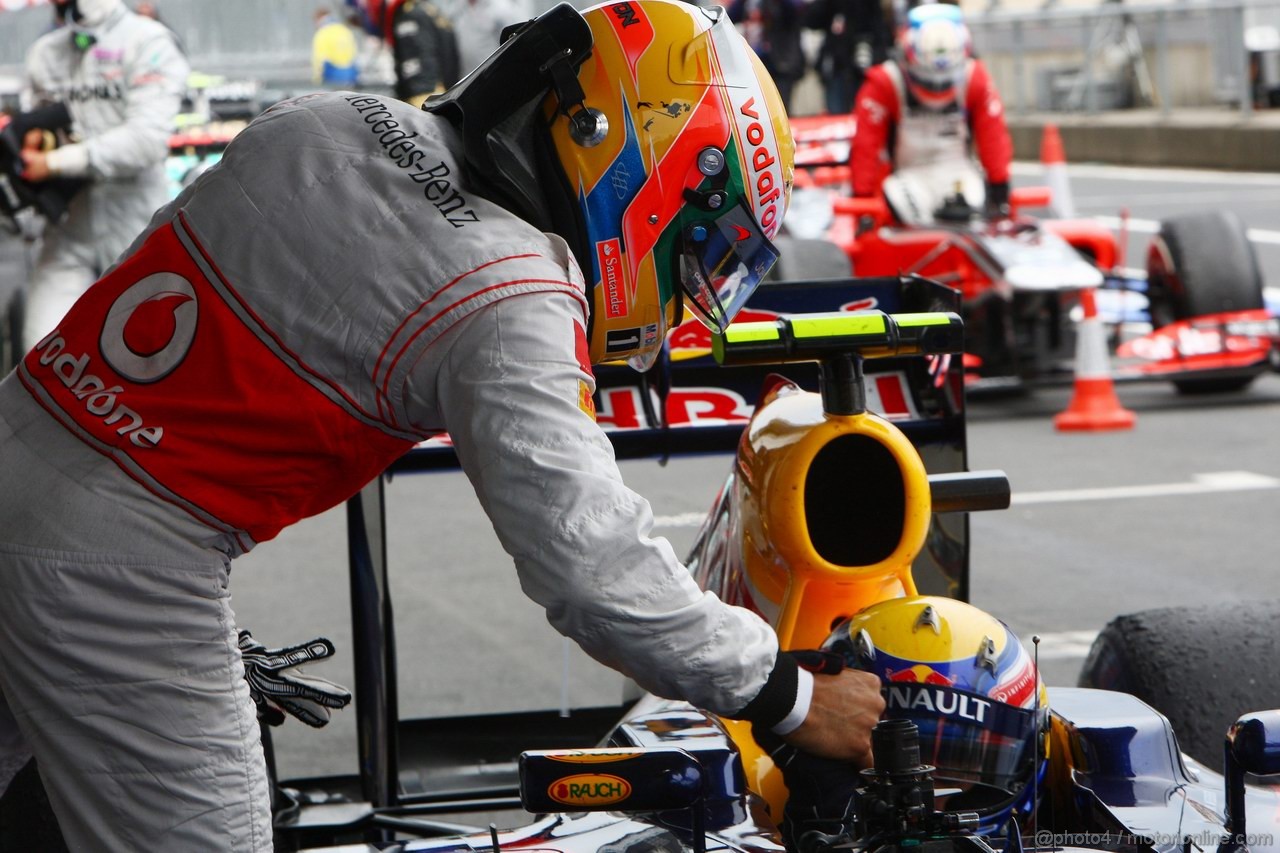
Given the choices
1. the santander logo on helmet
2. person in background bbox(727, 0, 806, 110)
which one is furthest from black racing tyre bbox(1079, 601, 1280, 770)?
person in background bbox(727, 0, 806, 110)

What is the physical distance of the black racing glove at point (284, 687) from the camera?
282cm

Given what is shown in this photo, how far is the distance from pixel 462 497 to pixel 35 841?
183 inches

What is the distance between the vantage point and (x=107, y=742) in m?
2.34

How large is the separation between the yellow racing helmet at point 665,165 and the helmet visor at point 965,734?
59cm

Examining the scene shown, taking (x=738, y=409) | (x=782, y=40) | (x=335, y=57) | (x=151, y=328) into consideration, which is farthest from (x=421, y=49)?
(x=151, y=328)

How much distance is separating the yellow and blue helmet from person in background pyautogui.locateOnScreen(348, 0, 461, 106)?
9557 mm

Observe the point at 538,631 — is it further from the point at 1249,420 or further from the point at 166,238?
the point at 1249,420

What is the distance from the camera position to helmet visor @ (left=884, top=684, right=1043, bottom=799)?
2.50 metres

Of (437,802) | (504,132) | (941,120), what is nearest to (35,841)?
(437,802)

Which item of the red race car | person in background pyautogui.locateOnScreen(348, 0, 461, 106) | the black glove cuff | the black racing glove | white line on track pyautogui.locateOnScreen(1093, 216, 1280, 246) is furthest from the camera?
white line on track pyautogui.locateOnScreen(1093, 216, 1280, 246)

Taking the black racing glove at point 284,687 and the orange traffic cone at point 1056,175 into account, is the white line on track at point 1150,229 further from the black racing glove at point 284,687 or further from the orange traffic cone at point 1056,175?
the black racing glove at point 284,687

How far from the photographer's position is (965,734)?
2500 millimetres

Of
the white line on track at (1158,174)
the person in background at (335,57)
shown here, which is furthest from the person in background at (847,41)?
the white line on track at (1158,174)

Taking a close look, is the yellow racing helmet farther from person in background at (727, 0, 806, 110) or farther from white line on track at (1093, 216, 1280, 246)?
person in background at (727, 0, 806, 110)
